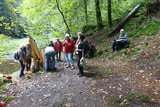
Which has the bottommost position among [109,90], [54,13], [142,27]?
[109,90]

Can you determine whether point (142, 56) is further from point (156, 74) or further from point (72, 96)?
point (72, 96)

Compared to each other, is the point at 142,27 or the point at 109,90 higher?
the point at 142,27

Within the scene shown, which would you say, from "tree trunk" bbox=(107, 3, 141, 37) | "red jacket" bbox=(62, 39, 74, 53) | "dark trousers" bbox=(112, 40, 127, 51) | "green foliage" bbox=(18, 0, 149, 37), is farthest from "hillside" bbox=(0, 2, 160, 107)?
"green foliage" bbox=(18, 0, 149, 37)

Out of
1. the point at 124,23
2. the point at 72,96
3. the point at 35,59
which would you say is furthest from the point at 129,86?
the point at 124,23

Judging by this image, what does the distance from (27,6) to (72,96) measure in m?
11.4

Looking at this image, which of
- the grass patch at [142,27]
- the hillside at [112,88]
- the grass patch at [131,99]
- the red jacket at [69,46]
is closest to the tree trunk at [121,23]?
the grass patch at [142,27]

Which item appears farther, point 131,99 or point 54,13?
point 54,13

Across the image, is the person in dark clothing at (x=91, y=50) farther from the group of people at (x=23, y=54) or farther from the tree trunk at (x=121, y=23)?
the group of people at (x=23, y=54)

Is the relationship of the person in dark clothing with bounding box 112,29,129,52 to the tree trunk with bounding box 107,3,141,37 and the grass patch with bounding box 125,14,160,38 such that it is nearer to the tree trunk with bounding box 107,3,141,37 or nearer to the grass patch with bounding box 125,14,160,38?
the grass patch with bounding box 125,14,160,38

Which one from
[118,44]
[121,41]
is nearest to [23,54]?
[118,44]

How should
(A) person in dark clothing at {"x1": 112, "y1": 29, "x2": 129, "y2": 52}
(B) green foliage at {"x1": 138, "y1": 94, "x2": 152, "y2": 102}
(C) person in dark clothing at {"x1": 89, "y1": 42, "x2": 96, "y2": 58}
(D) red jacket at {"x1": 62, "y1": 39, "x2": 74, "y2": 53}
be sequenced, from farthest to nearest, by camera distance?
1. (C) person in dark clothing at {"x1": 89, "y1": 42, "x2": 96, "y2": 58}
2. (A) person in dark clothing at {"x1": 112, "y1": 29, "x2": 129, "y2": 52}
3. (D) red jacket at {"x1": 62, "y1": 39, "x2": 74, "y2": 53}
4. (B) green foliage at {"x1": 138, "y1": 94, "x2": 152, "y2": 102}

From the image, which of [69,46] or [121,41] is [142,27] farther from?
[69,46]

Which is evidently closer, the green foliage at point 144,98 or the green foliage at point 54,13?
the green foliage at point 144,98

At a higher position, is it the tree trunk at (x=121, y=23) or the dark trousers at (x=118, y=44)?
the tree trunk at (x=121, y=23)
